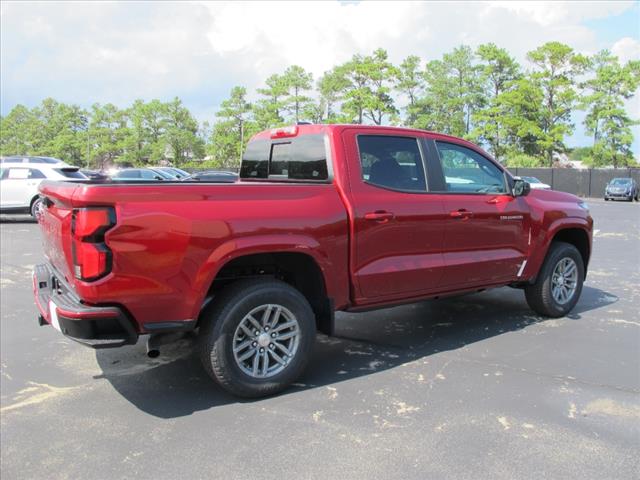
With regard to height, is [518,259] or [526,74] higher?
[526,74]

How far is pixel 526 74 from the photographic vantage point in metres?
50.7

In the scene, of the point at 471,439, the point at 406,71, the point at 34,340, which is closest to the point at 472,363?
the point at 471,439

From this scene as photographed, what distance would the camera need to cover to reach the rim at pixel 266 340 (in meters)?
3.66

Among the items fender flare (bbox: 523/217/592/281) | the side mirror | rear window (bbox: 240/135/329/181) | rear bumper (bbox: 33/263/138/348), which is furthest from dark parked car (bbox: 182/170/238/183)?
fender flare (bbox: 523/217/592/281)

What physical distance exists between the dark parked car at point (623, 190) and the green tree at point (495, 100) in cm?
1653

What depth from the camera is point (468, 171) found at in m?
5.11

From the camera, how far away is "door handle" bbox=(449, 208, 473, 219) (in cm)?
467

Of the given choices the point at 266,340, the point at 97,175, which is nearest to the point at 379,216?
the point at 266,340

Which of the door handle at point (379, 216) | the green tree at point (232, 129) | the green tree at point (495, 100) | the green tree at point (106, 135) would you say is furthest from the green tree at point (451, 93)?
the door handle at point (379, 216)

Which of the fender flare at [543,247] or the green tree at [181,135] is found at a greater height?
the green tree at [181,135]

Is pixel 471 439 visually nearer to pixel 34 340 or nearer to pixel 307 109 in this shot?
pixel 34 340

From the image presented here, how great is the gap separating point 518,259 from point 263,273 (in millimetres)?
2634

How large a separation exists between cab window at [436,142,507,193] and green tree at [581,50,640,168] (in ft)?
157

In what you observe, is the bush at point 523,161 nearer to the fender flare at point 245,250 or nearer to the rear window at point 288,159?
the rear window at point 288,159
